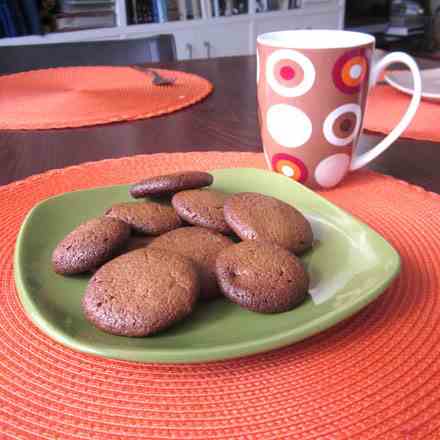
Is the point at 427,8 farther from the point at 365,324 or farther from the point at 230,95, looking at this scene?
the point at 365,324

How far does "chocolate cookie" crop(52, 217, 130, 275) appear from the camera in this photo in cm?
41

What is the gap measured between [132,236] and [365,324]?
221mm

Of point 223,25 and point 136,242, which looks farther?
point 223,25

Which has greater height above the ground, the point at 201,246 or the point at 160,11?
the point at 201,246

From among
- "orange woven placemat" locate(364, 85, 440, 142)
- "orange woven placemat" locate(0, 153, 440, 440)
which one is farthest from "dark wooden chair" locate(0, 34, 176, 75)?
"orange woven placemat" locate(0, 153, 440, 440)

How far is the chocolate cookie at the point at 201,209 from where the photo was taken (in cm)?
46

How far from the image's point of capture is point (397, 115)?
80cm

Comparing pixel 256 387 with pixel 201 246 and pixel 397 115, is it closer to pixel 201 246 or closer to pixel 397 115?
pixel 201 246

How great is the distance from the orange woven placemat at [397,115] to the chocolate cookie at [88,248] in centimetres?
49

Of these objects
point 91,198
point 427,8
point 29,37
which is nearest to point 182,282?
point 91,198

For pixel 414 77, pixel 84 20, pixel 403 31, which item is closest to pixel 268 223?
pixel 414 77

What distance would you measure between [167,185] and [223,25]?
2.53m

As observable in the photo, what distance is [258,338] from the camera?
1.07 ft

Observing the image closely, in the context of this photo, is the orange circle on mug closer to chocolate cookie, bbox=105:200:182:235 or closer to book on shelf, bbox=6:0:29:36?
chocolate cookie, bbox=105:200:182:235
